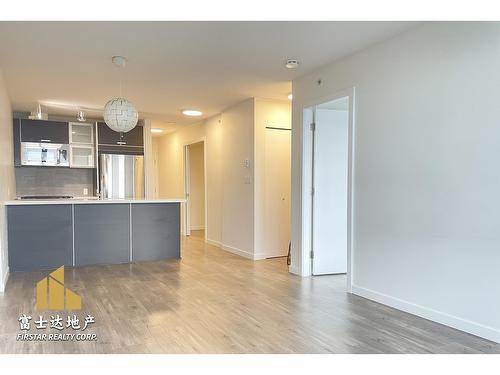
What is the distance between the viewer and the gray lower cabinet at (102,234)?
16.9ft

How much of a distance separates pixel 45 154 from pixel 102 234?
2676mm

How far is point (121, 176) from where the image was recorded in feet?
24.3

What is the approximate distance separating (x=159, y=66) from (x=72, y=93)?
2000mm

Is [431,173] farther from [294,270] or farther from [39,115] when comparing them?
[39,115]

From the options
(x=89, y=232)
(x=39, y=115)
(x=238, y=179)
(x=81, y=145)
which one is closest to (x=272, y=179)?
(x=238, y=179)

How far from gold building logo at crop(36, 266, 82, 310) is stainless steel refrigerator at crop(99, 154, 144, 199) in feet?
10.0

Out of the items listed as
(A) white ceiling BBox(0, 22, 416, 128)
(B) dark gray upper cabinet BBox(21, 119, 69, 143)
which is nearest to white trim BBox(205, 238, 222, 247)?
(A) white ceiling BBox(0, 22, 416, 128)

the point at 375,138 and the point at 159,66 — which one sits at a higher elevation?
the point at 159,66

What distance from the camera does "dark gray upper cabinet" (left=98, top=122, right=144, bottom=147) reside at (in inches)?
286

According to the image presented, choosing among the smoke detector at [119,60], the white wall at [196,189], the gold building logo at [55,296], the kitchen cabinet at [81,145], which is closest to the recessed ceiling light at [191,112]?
the kitchen cabinet at [81,145]

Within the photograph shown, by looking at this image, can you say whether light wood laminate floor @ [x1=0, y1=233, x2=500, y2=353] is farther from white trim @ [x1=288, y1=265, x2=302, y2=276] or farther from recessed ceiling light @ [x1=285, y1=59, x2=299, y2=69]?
recessed ceiling light @ [x1=285, y1=59, x2=299, y2=69]

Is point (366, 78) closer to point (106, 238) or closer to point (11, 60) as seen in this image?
point (11, 60)
